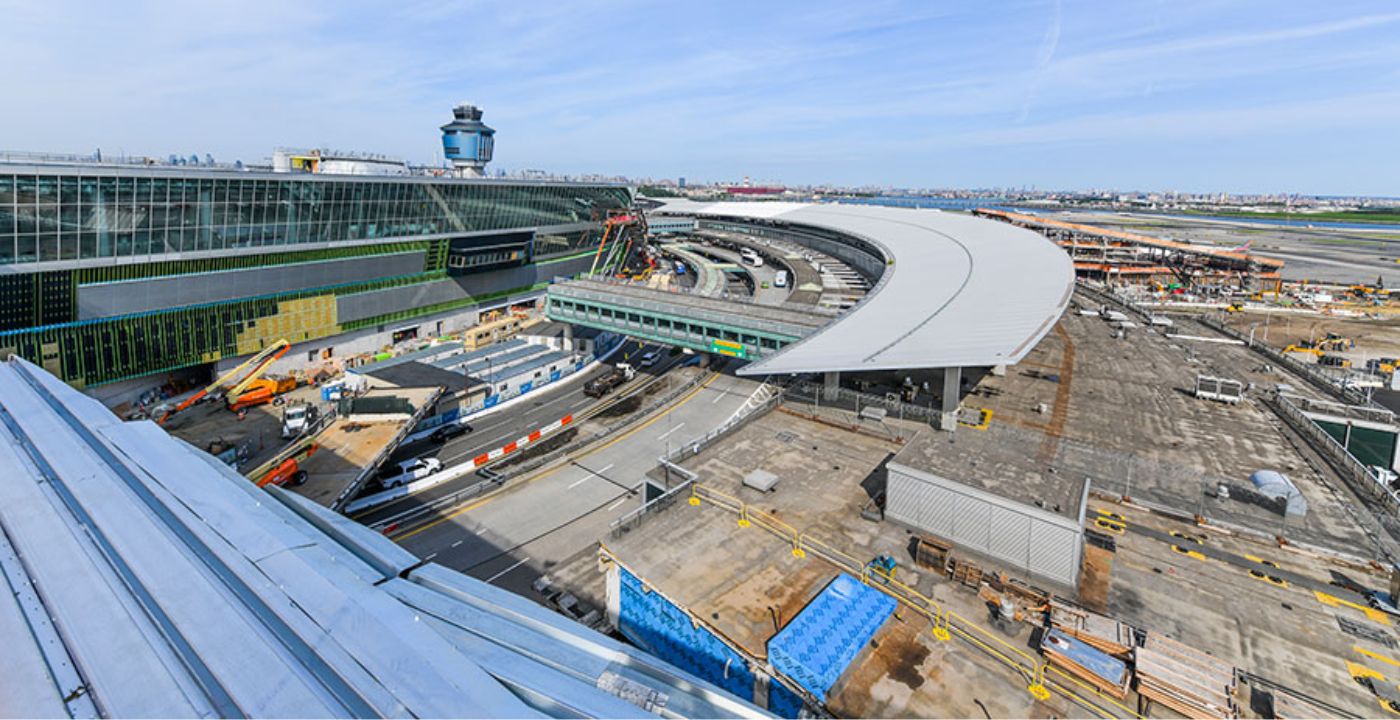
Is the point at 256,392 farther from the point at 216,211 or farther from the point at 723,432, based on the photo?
the point at 723,432

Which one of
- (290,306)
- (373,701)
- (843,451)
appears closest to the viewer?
(373,701)

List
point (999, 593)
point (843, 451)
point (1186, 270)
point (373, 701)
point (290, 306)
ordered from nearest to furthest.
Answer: point (373, 701) → point (999, 593) → point (843, 451) → point (290, 306) → point (1186, 270)

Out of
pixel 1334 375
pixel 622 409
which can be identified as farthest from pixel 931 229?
pixel 622 409

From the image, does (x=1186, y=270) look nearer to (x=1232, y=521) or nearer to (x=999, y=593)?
(x=1232, y=521)

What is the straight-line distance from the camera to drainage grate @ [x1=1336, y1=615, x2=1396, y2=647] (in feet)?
57.0

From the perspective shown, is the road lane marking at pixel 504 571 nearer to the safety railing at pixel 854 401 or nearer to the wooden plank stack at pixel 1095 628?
the safety railing at pixel 854 401

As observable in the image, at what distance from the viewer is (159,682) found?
5.42 meters

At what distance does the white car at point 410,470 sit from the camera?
36875 mm

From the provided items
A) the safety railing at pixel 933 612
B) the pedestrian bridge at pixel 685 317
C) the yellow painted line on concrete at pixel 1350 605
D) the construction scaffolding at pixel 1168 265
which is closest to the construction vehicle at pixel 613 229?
the pedestrian bridge at pixel 685 317

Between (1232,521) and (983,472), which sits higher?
(983,472)

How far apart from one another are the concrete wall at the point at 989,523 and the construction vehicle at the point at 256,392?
43850 mm

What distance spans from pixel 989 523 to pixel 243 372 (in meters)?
54.5

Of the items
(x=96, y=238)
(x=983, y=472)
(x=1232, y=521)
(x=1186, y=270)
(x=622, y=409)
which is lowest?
(x=622, y=409)

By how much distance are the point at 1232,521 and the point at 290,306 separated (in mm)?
68158
